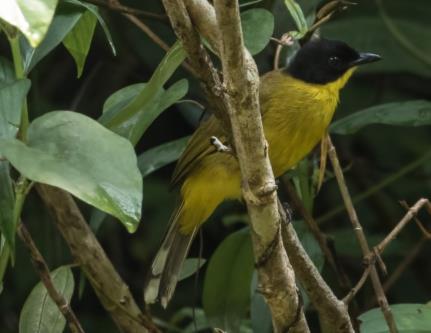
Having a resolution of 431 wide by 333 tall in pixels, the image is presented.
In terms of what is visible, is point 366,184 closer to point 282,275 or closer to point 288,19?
point 288,19

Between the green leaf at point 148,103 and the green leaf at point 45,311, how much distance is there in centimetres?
37

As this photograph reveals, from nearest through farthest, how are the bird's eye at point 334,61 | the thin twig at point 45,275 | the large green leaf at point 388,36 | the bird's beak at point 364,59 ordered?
the thin twig at point 45,275 < the bird's beak at point 364,59 < the bird's eye at point 334,61 < the large green leaf at point 388,36

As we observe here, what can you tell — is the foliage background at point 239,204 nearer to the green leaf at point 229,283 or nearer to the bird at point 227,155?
the bird at point 227,155

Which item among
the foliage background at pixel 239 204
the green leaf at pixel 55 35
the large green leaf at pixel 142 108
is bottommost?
the foliage background at pixel 239 204

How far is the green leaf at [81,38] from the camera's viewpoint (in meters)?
2.49

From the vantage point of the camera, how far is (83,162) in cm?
194

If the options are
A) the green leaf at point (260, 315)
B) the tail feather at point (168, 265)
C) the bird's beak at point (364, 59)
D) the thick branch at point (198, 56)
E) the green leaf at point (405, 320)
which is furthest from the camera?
the bird's beak at point (364, 59)

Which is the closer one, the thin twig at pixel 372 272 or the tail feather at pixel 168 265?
the thin twig at pixel 372 272

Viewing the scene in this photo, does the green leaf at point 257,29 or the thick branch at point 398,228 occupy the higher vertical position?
the green leaf at point 257,29

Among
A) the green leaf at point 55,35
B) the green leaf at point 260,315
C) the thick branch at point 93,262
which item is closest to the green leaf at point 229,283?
the green leaf at point 260,315

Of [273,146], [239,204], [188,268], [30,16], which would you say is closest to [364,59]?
[273,146]

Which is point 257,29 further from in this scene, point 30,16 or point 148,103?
point 30,16

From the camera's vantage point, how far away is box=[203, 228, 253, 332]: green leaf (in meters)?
3.08

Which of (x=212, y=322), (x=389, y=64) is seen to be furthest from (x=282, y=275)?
(x=389, y=64)
